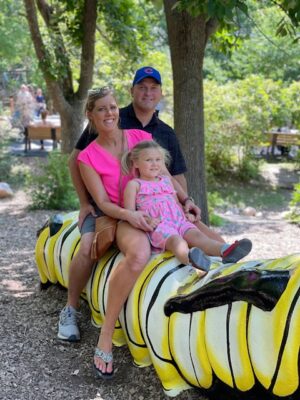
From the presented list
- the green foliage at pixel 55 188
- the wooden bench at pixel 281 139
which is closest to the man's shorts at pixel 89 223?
the green foliage at pixel 55 188

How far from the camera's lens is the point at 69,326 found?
3971 mm

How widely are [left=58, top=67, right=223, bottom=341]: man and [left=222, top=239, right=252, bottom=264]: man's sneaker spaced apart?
1.44 feet

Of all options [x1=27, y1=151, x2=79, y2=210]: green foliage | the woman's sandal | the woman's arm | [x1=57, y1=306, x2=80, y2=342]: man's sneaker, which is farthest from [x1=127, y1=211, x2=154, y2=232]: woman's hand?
[x1=27, y1=151, x2=79, y2=210]: green foliage

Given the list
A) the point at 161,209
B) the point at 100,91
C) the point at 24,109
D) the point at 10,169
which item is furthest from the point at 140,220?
the point at 24,109

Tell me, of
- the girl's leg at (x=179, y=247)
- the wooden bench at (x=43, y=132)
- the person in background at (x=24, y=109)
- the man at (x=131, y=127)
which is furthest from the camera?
the person in background at (x=24, y=109)

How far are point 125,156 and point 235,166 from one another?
1023 centimetres

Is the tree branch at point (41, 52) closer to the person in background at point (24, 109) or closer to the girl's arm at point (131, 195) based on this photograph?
the girl's arm at point (131, 195)

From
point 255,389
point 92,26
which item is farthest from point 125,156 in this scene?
point 92,26

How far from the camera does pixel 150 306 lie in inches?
126

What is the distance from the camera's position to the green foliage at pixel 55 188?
8.59 meters

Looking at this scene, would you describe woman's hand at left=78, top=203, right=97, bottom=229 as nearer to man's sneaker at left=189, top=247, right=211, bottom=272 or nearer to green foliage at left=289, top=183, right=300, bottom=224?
man's sneaker at left=189, top=247, right=211, bottom=272

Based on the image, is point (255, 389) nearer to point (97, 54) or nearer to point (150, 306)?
point (150, 306)

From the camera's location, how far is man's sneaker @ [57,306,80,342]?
155 inches

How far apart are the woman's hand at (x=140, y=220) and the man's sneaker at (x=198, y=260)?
40 cm
